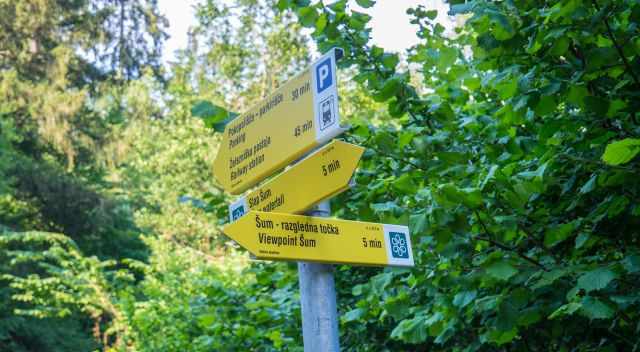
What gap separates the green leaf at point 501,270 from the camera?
7.39 ft

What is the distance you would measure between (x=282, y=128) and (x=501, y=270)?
0.79 metres

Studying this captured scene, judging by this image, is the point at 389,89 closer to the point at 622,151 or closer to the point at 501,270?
the point at 501,270

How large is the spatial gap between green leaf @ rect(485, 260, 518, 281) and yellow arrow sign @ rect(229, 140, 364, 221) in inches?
22.0

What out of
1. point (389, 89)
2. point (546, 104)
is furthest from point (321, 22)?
point (546, 104)

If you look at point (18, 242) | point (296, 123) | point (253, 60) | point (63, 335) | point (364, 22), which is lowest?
point (296, 123)

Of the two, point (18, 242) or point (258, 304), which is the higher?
point (18, 242)

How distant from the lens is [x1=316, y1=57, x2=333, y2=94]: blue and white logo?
7.07ft

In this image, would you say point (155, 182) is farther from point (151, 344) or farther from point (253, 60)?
point (151, 344)

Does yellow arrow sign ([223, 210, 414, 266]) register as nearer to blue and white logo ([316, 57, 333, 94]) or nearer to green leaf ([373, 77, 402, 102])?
blue and white logo ([316, 57, 333, 94])

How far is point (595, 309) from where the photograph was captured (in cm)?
220

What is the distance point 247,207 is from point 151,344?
663 cm

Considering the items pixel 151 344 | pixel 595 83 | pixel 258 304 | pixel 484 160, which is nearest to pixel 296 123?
pixel 595 83

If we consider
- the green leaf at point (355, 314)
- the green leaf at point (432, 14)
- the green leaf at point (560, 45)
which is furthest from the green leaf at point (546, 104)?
the green leaf at point (432, 14)

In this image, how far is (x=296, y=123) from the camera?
227 cm
